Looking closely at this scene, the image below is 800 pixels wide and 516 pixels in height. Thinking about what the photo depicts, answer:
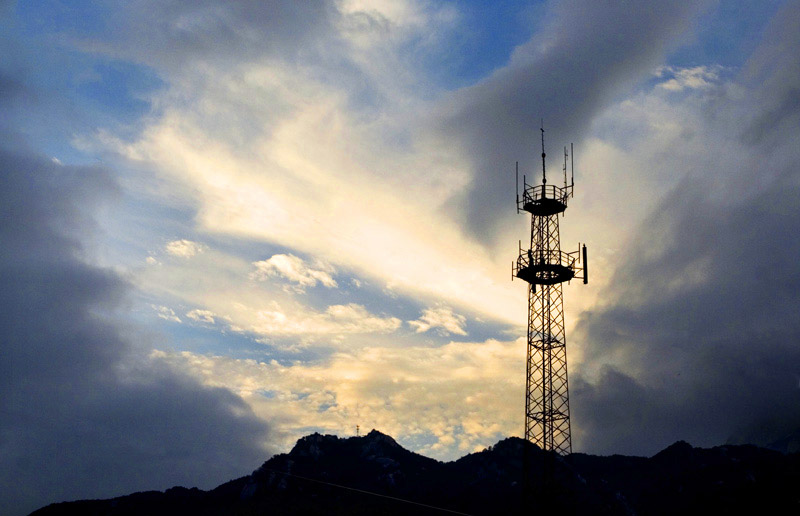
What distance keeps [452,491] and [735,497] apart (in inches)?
2848

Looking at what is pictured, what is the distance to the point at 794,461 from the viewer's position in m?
183

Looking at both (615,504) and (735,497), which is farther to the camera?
(615,504)

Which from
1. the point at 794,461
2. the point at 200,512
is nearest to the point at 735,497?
the point at 794,461

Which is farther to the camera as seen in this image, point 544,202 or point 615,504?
point 615,504

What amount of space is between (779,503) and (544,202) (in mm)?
73374

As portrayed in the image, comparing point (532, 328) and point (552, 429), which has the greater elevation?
point (532, 328)

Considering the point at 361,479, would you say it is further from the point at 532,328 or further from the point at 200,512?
→ the point at 532,328

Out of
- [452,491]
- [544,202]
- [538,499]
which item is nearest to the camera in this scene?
[538,499]

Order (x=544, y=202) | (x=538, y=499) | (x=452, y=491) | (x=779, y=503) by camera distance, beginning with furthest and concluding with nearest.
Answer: (x=452, y=491) → (x=779, y=503) → (x=544, y=202) → (x=538, y=499)

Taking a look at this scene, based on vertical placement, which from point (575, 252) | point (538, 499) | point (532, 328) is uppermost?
point (575, 252)

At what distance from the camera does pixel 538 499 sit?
245 ft

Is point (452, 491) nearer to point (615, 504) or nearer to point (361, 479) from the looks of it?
point (361, 479)

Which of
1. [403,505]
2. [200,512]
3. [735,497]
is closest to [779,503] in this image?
[735,497]

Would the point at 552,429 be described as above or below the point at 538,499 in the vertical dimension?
above
